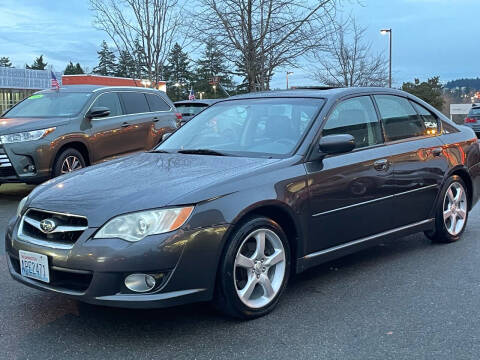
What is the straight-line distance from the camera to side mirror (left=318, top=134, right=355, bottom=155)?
407 centimetres

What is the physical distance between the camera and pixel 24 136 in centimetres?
807

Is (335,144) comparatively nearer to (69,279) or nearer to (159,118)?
(69,279)

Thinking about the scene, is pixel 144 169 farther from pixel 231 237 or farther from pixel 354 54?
pixel 354 54

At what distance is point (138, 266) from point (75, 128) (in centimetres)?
598

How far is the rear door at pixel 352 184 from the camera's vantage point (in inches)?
161

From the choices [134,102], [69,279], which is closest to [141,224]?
[69,279]

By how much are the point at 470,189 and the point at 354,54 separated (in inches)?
771

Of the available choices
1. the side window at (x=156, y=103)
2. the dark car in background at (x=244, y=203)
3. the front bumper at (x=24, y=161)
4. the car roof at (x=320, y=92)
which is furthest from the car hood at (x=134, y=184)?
the side window at (x=156, y=103)

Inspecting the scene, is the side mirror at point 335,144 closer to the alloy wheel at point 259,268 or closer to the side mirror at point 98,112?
the alloy wheel at point 259,268

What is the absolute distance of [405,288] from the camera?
14.1 feet

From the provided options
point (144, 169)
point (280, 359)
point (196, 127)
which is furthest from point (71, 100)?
point (280, 359)

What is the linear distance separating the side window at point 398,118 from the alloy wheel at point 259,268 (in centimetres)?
173

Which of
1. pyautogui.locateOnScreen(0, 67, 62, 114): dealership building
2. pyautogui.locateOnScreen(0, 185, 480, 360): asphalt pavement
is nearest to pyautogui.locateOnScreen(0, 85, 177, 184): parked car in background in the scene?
pyautogui.locateOnScreen(0, 185, 480, 360): asphalt pavement

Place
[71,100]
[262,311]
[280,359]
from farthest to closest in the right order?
[71,100] < [262,311] < [280,359]
